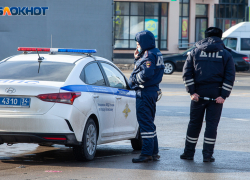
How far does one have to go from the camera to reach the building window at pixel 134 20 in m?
38.2

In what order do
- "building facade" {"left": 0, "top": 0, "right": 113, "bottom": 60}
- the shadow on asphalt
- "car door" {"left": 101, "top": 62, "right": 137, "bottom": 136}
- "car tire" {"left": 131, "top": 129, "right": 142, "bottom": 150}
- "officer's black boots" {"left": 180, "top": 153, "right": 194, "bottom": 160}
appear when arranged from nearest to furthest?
the shadow on asphalt, "officer's black boots" {"left": 180, "top": 153, "right": 194, "bottom": 160}, "car door" {"left": 101, "top": 62, "right": 137, "bottom": 136}, "car tire" {"left": 131, "top": 129, "right": 142, "bottom": 150}, "building facade" {"left": 0, "top": 0, "right": 113, "bottom": 60}

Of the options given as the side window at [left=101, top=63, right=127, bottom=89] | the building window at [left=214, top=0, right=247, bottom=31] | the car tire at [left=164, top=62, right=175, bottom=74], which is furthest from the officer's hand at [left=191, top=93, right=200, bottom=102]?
the building window at [left=214, top=0, right=247, bottom=31]

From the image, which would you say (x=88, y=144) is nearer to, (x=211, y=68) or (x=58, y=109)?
(x=58, y=109)

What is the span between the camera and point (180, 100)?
55.1 ft

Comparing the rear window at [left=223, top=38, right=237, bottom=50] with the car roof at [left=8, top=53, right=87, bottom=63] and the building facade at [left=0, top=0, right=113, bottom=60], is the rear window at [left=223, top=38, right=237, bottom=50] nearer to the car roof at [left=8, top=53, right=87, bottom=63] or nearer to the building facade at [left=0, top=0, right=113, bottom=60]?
the building facade at [left=0, top=0, right=113, bottom=60]

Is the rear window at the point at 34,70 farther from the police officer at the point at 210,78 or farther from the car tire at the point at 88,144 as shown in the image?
the police officer at the point at 210,78

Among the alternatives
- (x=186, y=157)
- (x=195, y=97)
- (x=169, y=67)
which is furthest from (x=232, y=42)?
(x=195, y=97)

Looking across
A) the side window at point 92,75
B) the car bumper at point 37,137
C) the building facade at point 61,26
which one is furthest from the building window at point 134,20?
the car bumper at point 37,137

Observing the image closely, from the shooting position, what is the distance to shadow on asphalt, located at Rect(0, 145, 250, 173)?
6584mm

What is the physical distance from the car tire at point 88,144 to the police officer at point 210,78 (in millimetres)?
1422

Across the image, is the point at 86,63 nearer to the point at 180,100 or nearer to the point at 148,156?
the point at 148,156

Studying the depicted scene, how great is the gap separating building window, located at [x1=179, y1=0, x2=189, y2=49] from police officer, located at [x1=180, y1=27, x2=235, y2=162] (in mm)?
32758

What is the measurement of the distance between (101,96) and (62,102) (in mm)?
867

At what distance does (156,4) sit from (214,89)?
32.0 metres
